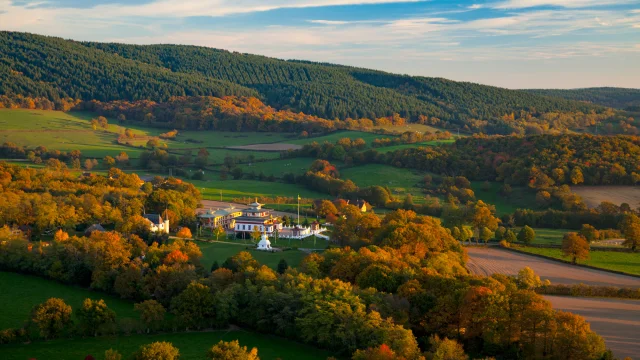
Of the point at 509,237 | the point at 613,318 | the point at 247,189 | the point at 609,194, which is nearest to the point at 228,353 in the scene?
the point at 613,318

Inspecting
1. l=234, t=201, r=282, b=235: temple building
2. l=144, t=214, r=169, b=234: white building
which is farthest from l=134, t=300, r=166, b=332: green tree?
l=234, t=201, r=282, b=235: temple building

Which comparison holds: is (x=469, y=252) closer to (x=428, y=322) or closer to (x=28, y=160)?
(x=428, y=322)

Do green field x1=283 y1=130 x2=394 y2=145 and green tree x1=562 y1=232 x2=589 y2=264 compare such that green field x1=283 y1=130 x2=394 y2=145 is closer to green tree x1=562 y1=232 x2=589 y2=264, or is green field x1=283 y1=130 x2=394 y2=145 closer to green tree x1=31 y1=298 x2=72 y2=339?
green tree x1=562 y1=232 x2=589 y2=264

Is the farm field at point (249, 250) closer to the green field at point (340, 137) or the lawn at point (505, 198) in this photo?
the lawn at point (505, 198)

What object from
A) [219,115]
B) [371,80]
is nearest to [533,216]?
[219,115]

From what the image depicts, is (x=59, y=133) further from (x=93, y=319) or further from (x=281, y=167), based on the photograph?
(x=93, y=319)
